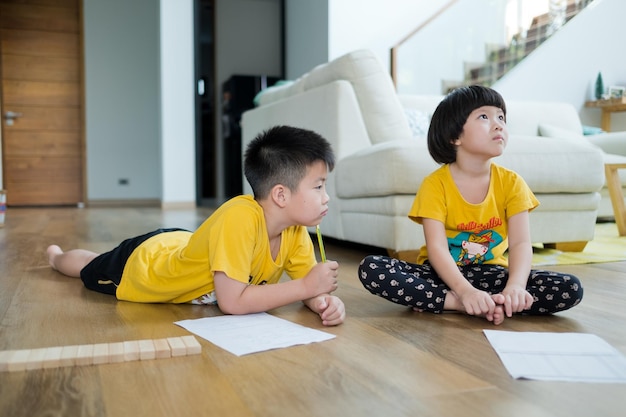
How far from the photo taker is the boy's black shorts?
5.04 ft

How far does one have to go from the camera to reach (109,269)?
1554mm

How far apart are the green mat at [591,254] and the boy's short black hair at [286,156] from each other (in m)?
1.07

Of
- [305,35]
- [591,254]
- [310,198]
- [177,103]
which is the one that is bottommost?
[591,254]

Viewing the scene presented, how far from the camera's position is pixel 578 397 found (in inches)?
31.0

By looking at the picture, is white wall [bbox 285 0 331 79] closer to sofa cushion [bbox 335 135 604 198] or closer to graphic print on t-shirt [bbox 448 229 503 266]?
sofa cushion [bbox 335 135 604 198]

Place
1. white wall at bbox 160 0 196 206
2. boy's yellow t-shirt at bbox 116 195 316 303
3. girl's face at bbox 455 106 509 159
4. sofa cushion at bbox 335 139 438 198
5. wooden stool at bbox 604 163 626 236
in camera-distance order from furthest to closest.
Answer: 1. white wall at bbox 160 0 196 206
2. wooden stool at bbox 604 163 626 236
3. sofa cushion at bbox 335 139 438 198
4. girl's face at bbox 455 106 509 159
5. boy's yellow t-shirt at bbox 116 195 316 303

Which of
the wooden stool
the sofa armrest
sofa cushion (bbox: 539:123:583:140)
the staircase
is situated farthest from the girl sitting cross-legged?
the staircase

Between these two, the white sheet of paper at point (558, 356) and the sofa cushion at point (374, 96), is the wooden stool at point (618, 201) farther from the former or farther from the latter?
the white sheet of paper at point (558, 356)

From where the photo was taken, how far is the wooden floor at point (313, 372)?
75 centimetres

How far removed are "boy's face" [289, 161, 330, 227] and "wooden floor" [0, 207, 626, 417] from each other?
0.70 feet

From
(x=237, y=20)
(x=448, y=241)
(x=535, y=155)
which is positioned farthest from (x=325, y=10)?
(x=448, y=241)

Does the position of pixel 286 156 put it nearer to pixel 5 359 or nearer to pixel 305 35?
pixel 5 359

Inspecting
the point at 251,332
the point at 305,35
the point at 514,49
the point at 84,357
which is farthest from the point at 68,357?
the point at 305,35

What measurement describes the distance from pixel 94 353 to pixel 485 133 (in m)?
0.90
